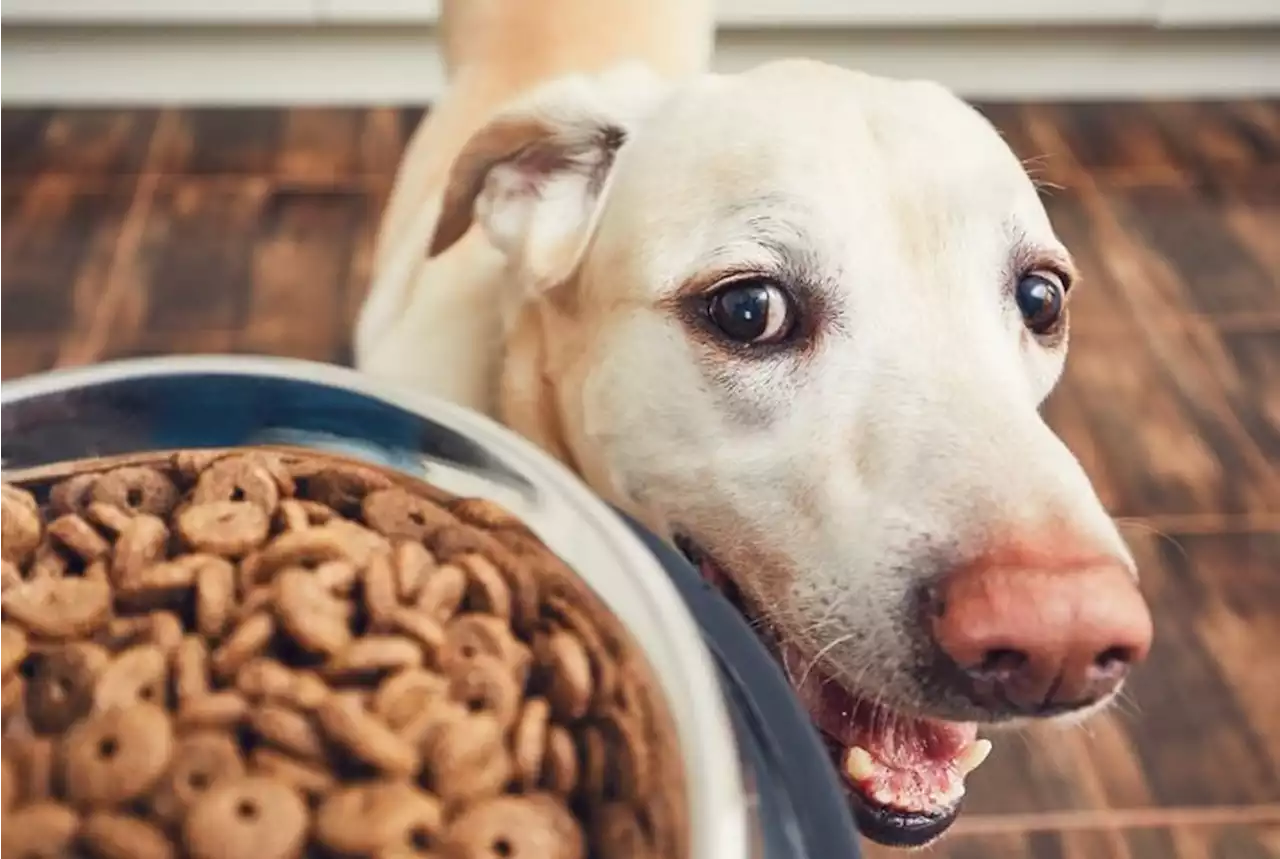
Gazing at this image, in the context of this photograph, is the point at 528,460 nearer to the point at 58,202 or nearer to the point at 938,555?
the point at 938,555

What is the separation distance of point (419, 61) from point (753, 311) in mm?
1709

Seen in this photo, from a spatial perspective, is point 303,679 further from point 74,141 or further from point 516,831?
point 74,141

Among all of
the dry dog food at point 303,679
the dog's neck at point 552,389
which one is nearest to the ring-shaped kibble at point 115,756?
the dry dog food at point 303,679

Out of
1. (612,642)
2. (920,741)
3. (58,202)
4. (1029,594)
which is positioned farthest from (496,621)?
(58,202)

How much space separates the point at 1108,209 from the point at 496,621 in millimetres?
2085

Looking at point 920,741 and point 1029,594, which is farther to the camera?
point 920,741

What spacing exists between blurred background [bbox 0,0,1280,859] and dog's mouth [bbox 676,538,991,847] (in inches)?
23.1

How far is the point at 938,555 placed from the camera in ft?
2.49

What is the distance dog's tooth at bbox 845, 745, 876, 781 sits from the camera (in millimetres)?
901

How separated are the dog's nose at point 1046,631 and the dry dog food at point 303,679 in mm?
296

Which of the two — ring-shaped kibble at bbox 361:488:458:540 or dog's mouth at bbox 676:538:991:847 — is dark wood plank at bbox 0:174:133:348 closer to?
dog's mouth at bbox 676:538:991:847

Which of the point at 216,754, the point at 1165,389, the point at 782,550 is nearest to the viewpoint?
the point at 216,754

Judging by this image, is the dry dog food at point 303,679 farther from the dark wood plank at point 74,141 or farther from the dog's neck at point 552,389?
the dark wood plank at point 74,141

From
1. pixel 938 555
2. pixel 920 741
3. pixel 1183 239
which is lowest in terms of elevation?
pixel 920 741
